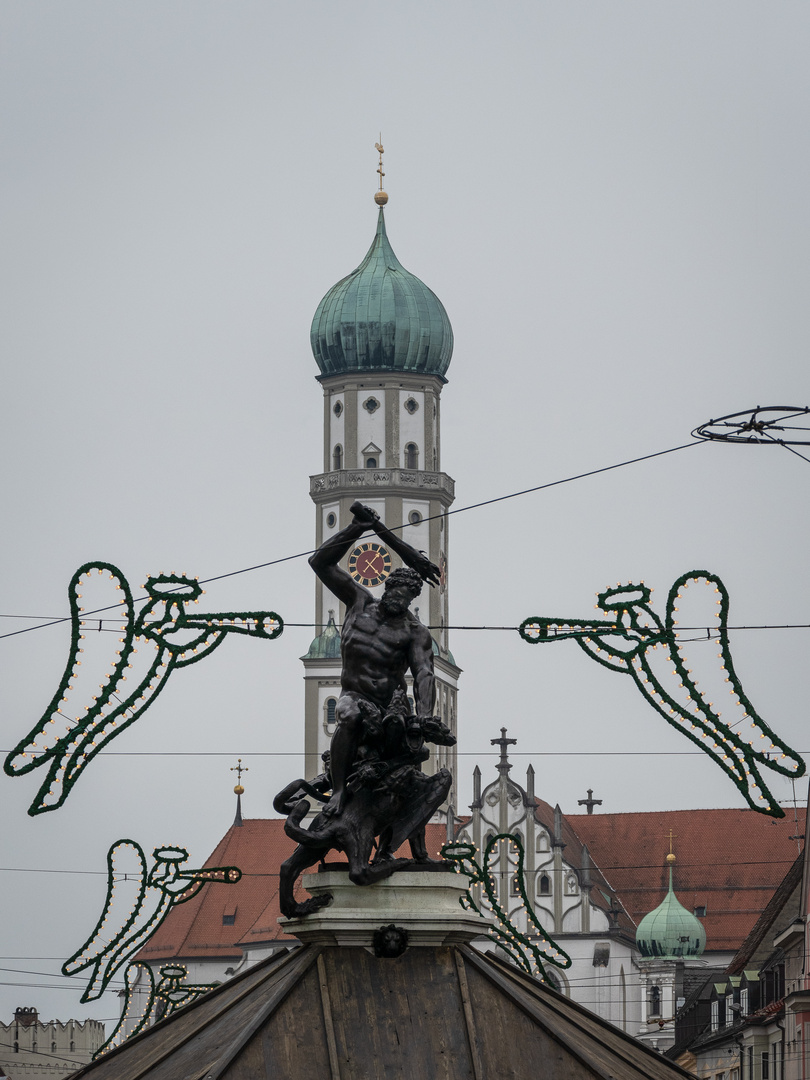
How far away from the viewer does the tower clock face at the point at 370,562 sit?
110438 millimetres

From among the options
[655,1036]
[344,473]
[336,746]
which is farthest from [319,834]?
[344,473]

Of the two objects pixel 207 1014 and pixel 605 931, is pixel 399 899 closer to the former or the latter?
pixel 207 1014

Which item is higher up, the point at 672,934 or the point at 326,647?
the point at 326,647

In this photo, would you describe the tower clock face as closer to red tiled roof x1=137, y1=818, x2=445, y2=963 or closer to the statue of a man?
red tiled roof x1=137, y1=818, x2=445, y2=963

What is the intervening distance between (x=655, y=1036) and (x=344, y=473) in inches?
1430

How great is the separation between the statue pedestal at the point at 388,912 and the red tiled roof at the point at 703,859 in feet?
267

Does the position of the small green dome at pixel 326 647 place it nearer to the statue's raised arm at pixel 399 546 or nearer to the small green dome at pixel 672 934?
the small green dome at pixel 672 934

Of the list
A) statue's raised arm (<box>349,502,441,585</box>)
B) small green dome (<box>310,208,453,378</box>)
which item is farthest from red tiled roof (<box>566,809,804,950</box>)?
statue's raised arm (<box>349,502,441,585</box>)

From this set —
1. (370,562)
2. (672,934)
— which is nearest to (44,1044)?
(672,934)

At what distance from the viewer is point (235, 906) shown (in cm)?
10688

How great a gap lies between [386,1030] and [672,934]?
76580 mm

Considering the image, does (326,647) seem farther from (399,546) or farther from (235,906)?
(399,546)

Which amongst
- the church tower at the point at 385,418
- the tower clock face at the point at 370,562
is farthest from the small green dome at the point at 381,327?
the tower clock face at the point at 370,562

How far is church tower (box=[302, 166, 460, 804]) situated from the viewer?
115375mm
